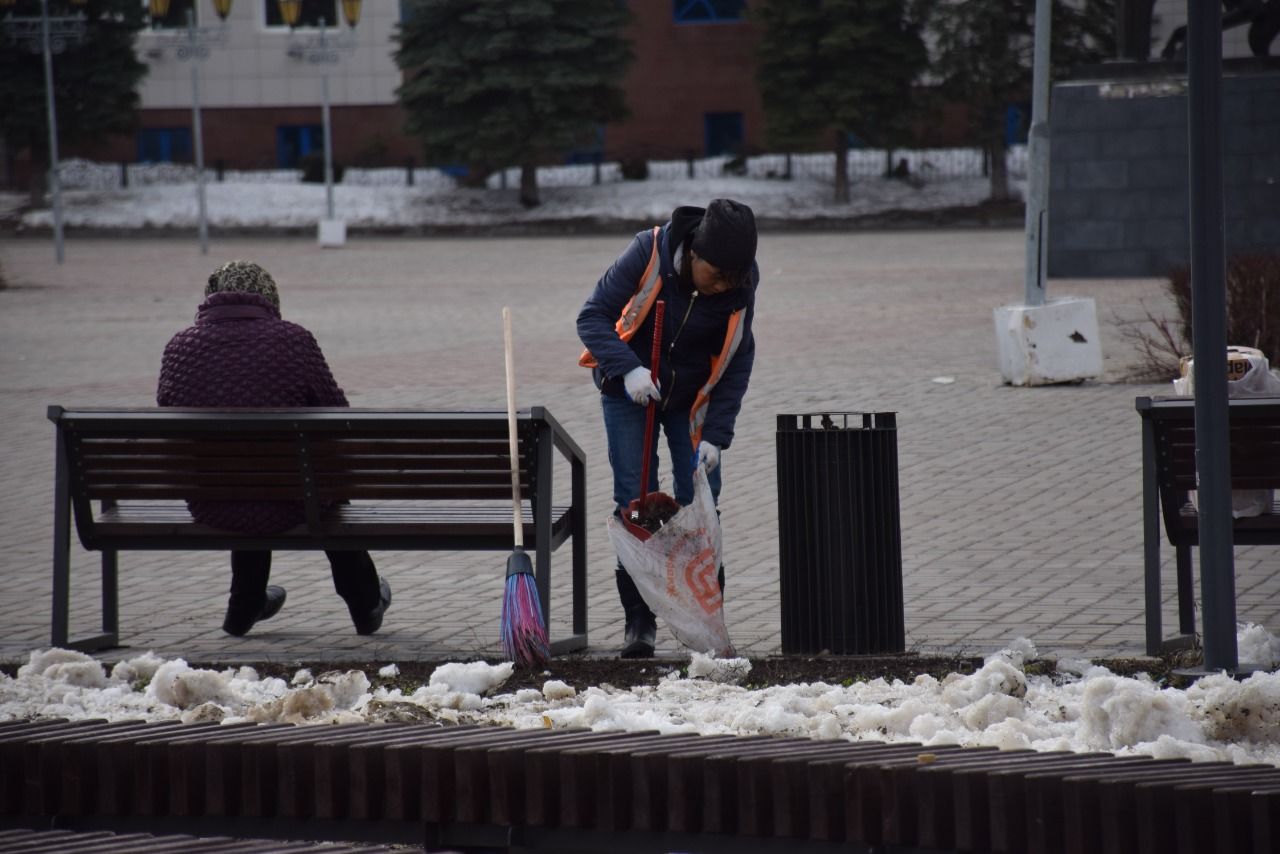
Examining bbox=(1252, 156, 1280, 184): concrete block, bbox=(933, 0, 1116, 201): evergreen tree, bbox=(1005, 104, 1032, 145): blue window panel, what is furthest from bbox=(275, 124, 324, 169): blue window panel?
bbox=(1252, 156, 1280, 184): concrete block

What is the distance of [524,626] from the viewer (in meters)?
5.51

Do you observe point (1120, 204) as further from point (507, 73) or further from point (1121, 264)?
point (507, 73)

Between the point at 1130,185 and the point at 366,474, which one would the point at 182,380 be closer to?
the point at 366,474

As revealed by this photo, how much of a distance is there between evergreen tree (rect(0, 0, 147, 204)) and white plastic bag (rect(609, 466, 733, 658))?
47.5 meters

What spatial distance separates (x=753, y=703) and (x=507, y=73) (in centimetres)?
4461

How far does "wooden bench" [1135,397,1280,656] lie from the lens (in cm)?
559

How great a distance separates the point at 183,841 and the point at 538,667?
8.40ft

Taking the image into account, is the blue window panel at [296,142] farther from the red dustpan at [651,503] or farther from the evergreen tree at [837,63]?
the red dustpan at [651,503]

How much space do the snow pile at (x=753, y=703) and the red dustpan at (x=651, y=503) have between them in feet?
1.70

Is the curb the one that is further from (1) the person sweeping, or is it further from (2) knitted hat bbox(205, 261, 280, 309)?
(1) the person sweeping

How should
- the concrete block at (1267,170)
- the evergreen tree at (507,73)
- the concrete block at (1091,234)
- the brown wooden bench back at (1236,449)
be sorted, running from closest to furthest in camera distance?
the brown wooden bench back at (1236,449)
the concrete block at (1267,170)
the concrete block at (1091,234)
the evergreen tree at (507,73)

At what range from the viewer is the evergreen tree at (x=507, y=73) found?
48.1 m

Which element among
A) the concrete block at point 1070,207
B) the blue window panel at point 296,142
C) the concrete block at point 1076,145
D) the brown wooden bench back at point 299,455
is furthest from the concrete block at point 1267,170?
the blue window panel at point 296,142

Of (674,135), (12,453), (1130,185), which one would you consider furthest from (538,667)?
(674,135)
